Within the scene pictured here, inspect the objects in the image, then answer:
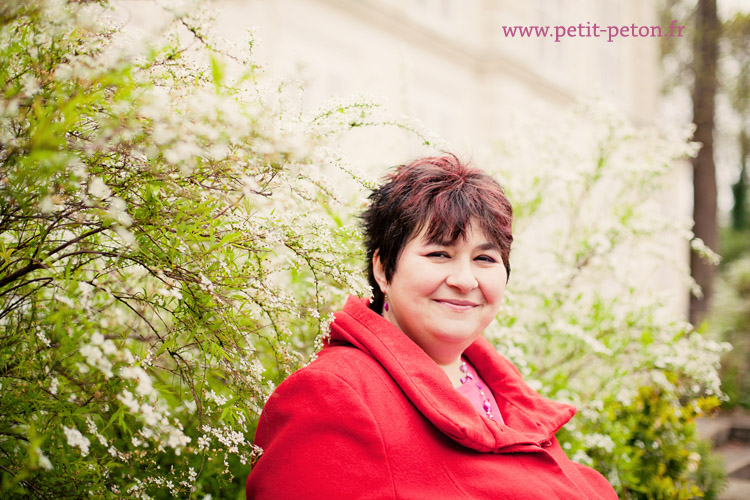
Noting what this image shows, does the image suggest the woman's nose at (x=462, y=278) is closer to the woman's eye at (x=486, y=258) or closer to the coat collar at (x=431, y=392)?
the woman's eye at (x=486, y=258)

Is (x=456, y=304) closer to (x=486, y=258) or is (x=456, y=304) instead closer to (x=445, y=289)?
(x=445, y=289)

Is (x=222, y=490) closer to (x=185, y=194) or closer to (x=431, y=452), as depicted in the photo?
(x=431, y=452)

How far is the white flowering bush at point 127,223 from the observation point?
1.36 meters

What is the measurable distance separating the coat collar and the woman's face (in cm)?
9

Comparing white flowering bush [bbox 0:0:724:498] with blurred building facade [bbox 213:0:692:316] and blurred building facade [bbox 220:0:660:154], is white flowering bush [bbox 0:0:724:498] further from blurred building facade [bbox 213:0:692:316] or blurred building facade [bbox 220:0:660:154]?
blurred building facade [bbox 220:0:660:154]

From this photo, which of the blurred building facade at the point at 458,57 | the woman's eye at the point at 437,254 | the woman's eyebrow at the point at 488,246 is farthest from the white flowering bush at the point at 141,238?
the blurred building facade at the point at 458,57

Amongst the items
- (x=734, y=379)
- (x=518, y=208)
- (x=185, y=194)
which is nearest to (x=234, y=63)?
(x=185, y=194)

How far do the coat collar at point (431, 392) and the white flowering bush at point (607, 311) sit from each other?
104 cm

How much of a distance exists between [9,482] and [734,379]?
10015 mm

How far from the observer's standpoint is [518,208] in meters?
4.22

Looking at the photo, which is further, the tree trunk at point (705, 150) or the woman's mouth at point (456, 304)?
the tree trunk at point (705, 150)

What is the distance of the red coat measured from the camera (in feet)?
5.38

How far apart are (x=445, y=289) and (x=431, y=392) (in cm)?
34

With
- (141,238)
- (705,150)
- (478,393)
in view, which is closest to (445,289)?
(478,393)
